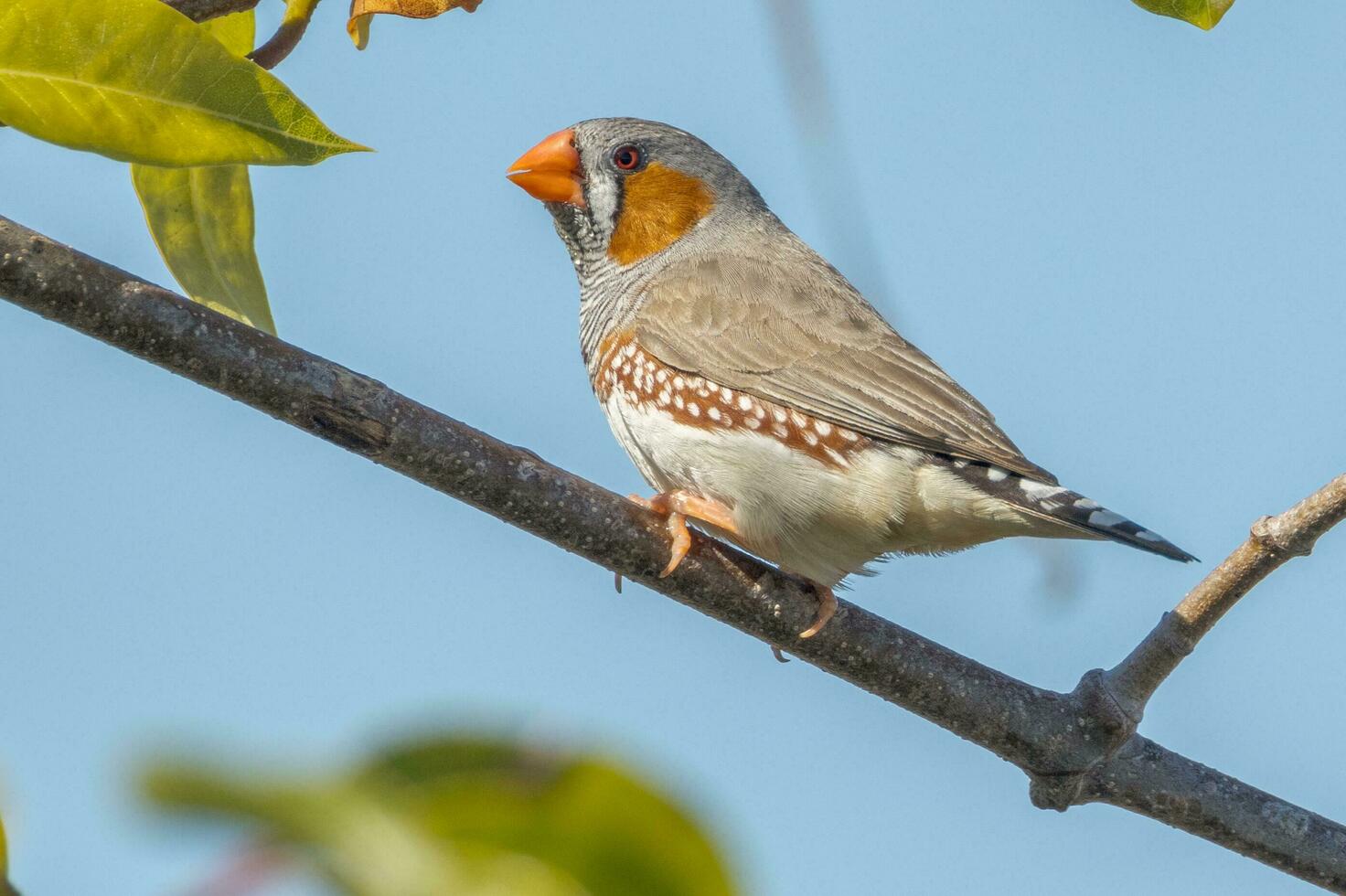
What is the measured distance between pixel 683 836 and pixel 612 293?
472 centimetres

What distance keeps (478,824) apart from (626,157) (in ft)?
16.8

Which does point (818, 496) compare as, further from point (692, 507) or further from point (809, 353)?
point (809, 353)

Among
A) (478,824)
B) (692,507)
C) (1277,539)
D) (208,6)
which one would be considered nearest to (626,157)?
(692,507)

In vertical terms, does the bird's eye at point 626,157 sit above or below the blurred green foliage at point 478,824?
above

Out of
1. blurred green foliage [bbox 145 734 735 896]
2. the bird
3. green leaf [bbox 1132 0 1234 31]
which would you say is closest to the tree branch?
the bird

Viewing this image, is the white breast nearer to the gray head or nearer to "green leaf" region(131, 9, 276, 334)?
the gray head

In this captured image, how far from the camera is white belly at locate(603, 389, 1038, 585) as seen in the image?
14.4 ft

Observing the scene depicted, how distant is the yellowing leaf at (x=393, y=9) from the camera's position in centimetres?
299

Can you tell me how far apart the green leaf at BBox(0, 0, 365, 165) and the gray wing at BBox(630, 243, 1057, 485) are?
2.58m

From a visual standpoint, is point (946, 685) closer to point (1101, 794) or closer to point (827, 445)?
point (1101, 794)

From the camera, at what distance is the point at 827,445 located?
453 centimetres

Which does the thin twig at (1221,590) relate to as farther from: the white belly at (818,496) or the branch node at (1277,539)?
the white belly at (818,496)

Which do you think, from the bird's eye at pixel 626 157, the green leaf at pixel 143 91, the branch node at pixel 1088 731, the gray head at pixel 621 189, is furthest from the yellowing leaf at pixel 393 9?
the bird's eye at pixel 626 157

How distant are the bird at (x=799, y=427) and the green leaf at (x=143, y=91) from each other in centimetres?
166
